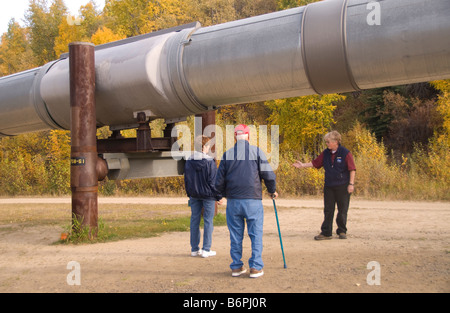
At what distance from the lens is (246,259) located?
584 centimetres

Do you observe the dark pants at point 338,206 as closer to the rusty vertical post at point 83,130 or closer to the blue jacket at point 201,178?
the blue jacket at point 201,178

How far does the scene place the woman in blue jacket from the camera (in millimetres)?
6125

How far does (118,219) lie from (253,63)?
6483 millimetres

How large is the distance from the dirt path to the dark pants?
215 mm

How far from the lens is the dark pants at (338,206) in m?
7.27

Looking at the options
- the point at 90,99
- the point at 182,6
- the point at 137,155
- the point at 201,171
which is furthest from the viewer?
the point at 182,6

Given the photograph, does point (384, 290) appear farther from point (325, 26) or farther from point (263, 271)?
point (325, 26)

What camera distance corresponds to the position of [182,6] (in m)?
40.2

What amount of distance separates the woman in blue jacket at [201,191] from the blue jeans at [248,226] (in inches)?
38.9

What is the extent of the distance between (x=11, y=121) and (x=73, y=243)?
8.47 ft

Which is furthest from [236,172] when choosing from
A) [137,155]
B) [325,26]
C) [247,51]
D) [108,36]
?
[108,36]

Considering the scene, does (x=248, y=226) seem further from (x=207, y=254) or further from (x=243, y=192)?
(x=207, y=254)

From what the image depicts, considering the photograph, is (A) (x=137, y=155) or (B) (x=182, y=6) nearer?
(A) (x=137, y=155)

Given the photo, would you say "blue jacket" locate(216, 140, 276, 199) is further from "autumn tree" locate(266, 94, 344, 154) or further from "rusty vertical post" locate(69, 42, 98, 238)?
"autumn tree" locate(266, 94, 344, 154)
